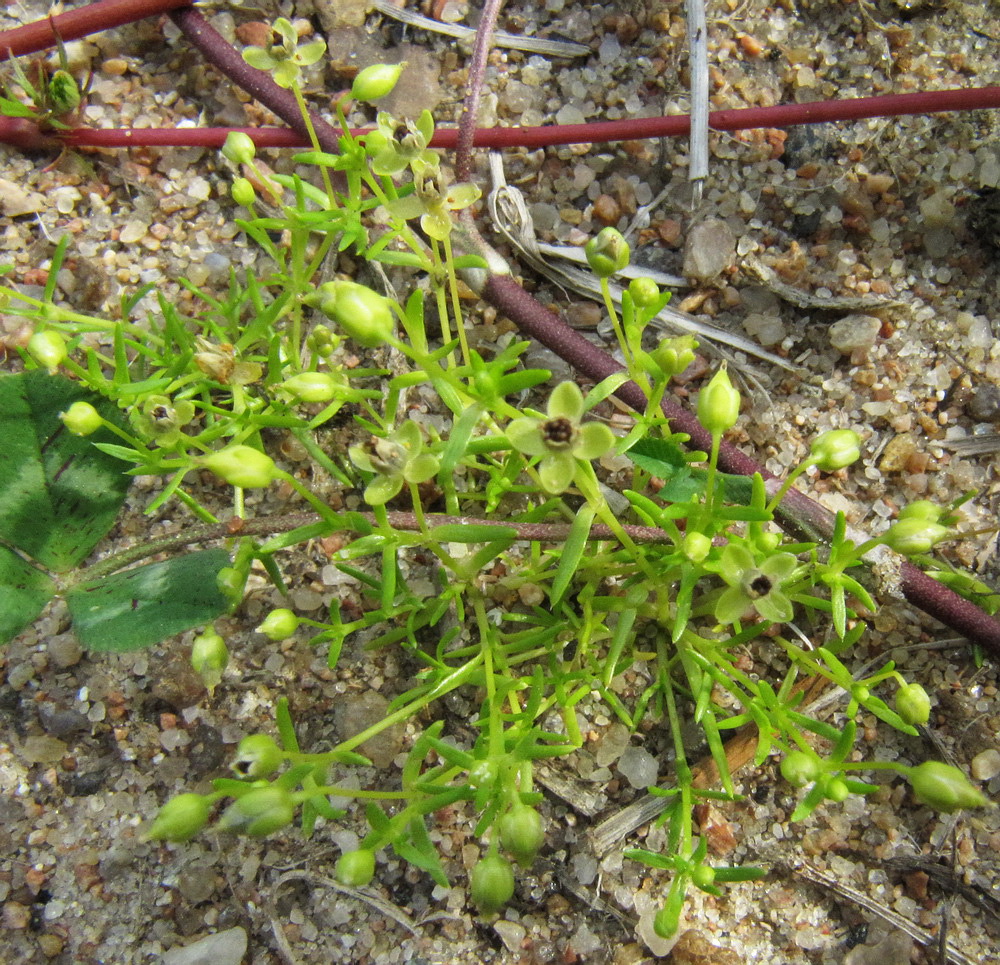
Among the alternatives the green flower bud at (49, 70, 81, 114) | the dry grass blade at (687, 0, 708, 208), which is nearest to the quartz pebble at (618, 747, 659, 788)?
the dry grass blade at (687, 0, 708, 208)

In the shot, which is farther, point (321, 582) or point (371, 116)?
point (371, 116)

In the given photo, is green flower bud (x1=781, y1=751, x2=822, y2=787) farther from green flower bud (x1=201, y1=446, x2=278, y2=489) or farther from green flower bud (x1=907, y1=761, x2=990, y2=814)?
green flower bud (x1=201, y1=446, x2=278, y2=489)

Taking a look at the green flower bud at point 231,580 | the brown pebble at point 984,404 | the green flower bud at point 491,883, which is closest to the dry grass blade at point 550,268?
the brown pebble at point 984,404

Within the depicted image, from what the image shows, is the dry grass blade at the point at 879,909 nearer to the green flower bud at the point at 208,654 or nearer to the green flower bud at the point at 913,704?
the green flower bud at the point at 913,704

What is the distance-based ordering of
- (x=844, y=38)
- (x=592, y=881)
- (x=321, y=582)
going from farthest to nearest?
(x=844, y=38) < (x=321, y=582) < (x=592, y=881)

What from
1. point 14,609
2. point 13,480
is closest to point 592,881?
point 14,609

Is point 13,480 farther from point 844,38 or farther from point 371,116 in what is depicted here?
point 844,38

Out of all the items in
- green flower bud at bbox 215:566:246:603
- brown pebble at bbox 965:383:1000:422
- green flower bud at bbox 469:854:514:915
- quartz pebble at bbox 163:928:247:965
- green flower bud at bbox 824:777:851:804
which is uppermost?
Answer: green flower bud at bbox 215:566:246:603
